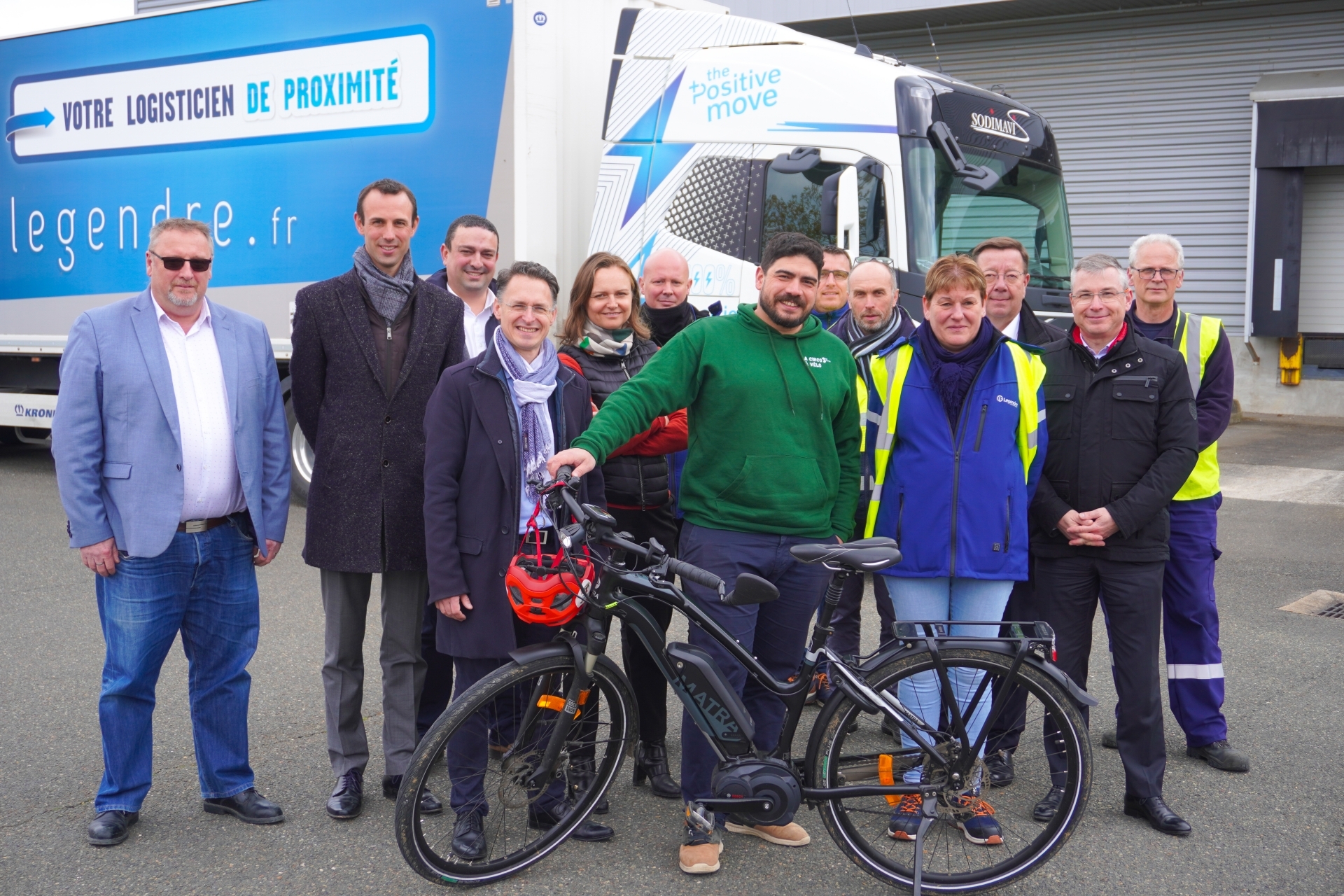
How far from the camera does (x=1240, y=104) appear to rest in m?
15.3

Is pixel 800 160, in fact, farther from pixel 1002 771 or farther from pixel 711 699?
pixel 711 699

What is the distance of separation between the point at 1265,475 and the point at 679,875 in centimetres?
947

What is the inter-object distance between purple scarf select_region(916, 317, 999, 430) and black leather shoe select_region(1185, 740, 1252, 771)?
68.8 inches

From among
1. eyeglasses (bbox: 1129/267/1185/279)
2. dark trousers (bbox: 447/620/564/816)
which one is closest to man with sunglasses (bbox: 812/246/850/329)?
eyeglasses (bbox: 1129/267/1185/279)

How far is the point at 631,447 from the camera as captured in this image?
13.1 feet

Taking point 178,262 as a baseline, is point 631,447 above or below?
below

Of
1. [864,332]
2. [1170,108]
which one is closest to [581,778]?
[864,332]

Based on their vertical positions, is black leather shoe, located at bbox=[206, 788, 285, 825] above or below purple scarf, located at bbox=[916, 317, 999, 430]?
below

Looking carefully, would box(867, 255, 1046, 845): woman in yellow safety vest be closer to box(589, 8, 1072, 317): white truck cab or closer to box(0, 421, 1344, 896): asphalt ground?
box(0, 421, 1344, 896): asphalt ground

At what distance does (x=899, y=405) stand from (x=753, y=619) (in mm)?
829

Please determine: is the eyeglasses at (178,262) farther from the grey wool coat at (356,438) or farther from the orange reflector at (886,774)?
the orange reflector at (886,774)

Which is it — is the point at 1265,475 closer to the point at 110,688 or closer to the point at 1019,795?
the point at 1019,795

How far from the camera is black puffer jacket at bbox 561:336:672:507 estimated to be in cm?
404

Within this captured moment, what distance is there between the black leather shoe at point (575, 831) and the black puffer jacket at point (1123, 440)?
179 cm
